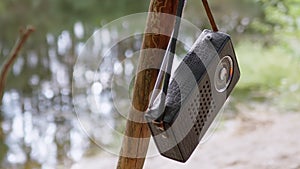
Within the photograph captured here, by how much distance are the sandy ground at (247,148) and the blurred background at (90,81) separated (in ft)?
0.04

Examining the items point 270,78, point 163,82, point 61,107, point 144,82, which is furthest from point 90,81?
point 163,82

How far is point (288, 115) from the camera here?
2947 millimetres

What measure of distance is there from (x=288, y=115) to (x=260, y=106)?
415 mm

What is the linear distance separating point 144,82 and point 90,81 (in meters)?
2.57

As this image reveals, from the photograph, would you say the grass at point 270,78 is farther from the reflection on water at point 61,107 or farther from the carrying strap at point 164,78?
the carrying strap at point 164,78

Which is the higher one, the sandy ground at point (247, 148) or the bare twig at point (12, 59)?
the bare twig at point (12, 59)

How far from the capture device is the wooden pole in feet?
3.11

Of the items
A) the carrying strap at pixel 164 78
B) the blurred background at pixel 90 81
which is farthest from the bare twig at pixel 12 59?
A: the blurred background at pixel 90 81

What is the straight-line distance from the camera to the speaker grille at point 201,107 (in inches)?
32.4

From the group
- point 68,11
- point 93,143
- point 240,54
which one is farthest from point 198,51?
point 68,11

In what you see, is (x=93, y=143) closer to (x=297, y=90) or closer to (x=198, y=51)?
(x=297, y=90)

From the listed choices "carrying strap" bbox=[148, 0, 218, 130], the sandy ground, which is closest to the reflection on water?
the sandy ground

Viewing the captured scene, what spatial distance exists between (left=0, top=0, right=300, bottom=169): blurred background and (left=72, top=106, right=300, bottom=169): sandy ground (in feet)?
0.04

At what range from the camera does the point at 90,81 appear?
352 centimetres
